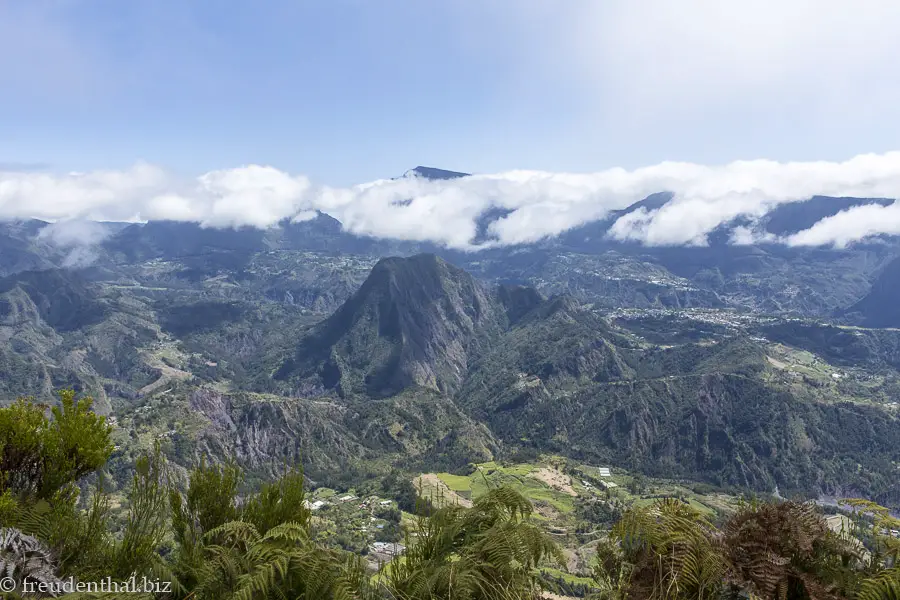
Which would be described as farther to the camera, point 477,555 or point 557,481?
point 557,481

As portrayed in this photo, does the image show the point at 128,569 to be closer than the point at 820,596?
No

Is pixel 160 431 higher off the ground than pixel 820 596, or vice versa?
pixel 820 596

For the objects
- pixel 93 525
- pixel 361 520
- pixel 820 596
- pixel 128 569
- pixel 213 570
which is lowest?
pixel 361 520

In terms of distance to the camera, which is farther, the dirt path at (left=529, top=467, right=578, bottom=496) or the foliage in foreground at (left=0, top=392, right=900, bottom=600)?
the dirt path at (left=529, top=467, right=578, bottom=496)

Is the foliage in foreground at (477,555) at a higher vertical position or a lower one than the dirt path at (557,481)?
higher

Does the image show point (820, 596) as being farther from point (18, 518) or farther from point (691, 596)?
point (18, 518)

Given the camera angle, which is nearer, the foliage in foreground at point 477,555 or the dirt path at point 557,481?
the foliage in foreground at point 477,555

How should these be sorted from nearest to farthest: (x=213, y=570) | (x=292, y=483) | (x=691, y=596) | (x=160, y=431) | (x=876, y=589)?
(x=876, y=589) → (x=691, y=596) → (x=213, y=570) → (x=292, y=483) → (x=160, y=431)

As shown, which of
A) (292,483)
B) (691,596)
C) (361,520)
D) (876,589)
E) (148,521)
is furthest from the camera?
(361,520)

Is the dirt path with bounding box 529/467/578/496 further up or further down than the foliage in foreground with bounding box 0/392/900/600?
further down

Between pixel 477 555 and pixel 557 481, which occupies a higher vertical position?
pixel 477 555

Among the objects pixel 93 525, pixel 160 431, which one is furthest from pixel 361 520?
pixel 93 525
